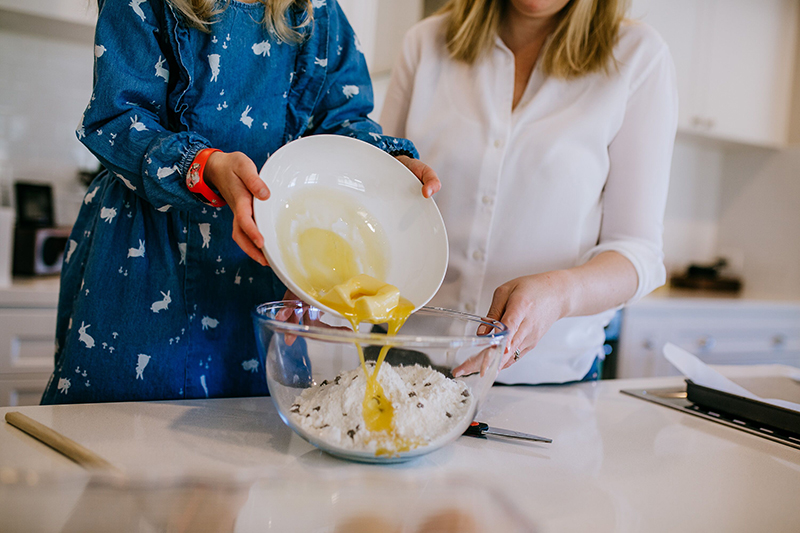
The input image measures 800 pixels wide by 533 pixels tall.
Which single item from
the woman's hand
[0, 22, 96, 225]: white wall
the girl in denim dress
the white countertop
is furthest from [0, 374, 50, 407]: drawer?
the woman's hand

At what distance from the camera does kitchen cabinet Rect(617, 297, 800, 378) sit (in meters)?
2.32

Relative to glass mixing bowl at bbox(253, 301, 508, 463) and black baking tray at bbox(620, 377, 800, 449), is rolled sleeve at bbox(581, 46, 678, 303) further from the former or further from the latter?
glass mixing bowl at bbox(253, 301, 508, 463)

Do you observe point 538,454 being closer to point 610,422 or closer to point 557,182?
point 610,422

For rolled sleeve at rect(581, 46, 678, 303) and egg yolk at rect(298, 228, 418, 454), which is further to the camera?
rolled sleeve at rect(581, 46, 678, 303)

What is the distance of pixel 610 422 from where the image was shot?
2.68 ft

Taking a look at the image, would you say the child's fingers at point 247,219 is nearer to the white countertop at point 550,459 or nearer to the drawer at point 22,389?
the white countertop at point 550,459

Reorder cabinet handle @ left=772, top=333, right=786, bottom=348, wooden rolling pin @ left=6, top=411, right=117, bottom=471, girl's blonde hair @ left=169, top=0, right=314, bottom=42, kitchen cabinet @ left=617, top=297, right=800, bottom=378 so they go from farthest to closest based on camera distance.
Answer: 1. cabinet handle @ left=772, top=333, right=786, bottom=348
2. kitchen cabinet @ left=617, top=297, right=800, bottom=378
3. girl's blonde hair @ left=169, top=0, right=314, bottom=42
4. wooden rolling pin @ left=6, top=411, right=117, bottom=471

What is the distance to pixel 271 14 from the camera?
0.85 m

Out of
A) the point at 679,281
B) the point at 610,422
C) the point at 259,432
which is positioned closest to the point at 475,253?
the point at 610,422

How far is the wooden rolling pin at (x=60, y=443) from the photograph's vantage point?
543 millimetres

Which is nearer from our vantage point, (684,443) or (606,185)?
(684,443)

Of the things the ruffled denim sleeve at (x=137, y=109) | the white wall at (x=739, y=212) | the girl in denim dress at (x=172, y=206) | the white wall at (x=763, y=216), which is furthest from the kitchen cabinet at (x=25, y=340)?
the white wall at (x=763, y=216)

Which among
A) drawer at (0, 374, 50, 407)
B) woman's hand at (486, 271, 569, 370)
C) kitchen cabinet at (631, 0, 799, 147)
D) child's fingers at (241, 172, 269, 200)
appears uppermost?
kitchen cabinet at (631, 0, 799, 147)

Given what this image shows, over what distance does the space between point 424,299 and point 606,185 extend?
59 cm
